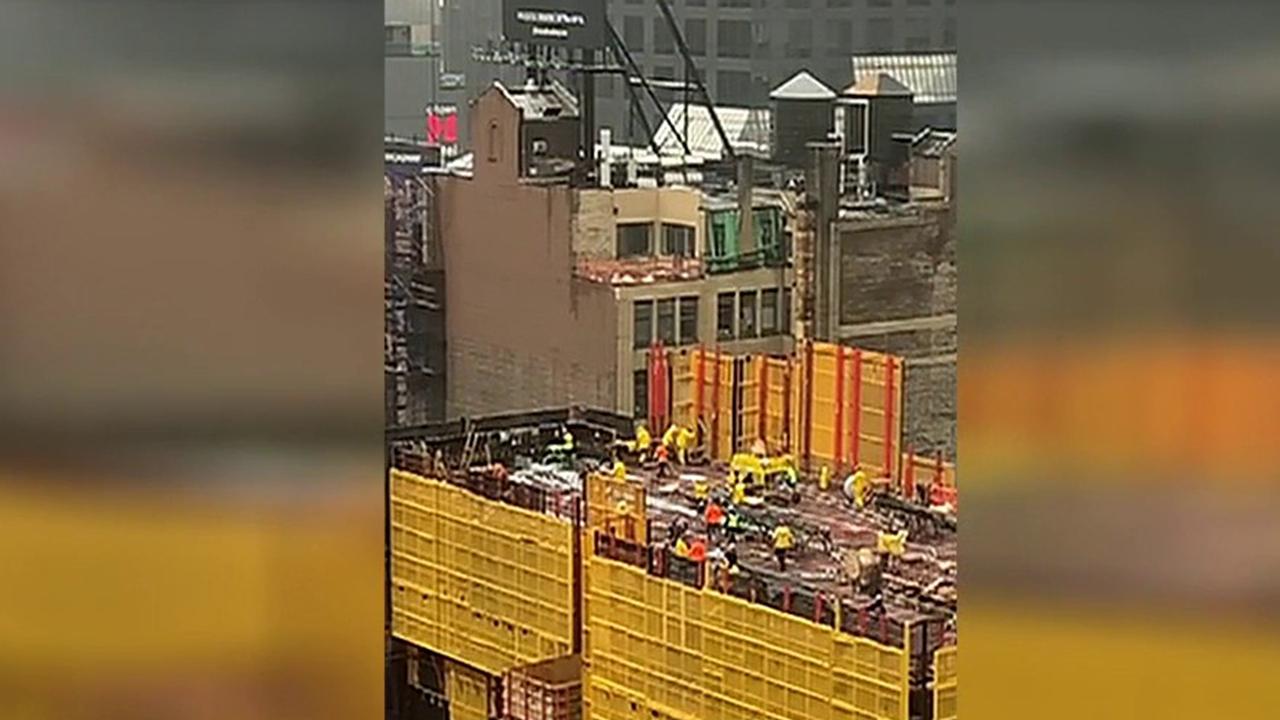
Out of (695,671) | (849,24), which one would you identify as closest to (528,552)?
(695,671)

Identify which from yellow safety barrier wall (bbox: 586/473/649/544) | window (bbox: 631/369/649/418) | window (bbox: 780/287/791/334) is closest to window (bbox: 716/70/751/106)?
window (bbox: 780/287/791/334)

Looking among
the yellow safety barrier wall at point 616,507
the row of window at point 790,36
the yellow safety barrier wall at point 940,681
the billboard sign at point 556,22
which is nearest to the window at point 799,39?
the row of window at point 790,36

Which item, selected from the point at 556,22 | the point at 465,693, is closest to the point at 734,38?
the point at 556,22

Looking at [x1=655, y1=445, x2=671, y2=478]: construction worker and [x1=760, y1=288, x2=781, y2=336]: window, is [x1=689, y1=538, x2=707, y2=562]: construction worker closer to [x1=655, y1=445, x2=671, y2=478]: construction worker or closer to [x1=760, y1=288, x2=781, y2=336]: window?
[x1=655, y1=445, x2=671, y2=478]: construction worker

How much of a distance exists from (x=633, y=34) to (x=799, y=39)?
197 mm

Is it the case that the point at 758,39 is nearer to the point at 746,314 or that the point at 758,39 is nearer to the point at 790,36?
the point at 790,36

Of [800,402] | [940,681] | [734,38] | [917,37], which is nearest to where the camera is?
[940,681]

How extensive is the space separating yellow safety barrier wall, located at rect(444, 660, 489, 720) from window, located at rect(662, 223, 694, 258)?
516mm

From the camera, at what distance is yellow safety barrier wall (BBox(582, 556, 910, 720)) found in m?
1.73

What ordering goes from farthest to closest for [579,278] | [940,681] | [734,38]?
[579,278]
[734,38]
[940,681]

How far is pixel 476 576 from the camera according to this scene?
81.4 inches

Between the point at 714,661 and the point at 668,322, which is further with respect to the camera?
the point at 668,322
